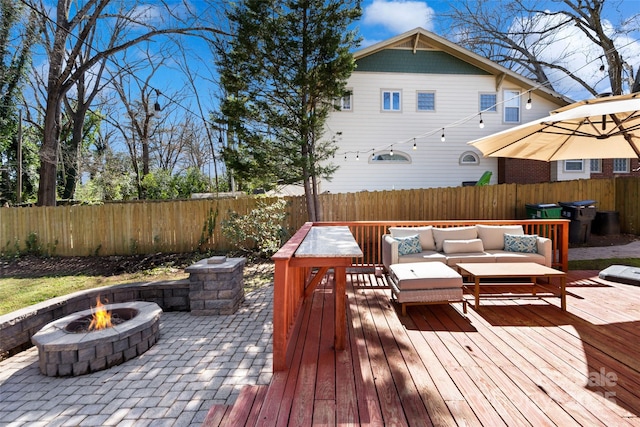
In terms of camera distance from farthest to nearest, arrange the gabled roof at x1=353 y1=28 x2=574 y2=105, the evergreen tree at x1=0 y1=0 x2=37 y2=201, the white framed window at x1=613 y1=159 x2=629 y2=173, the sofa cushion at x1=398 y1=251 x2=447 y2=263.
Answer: the white framed window at x1=613 y1=159 x2=629 y2=173 → the gabled roof at x1=353 y1=28 x2=574 y2=105 → the evergreen tree at x1=0 y1=0 x2=37 y2=201 → the sofa cushion at x1=398 y1=251 x2=447 y2=263

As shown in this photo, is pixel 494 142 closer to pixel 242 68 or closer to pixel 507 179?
pixel 242 68

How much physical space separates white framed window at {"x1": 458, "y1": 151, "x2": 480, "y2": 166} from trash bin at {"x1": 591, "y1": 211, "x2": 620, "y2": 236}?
3861mm

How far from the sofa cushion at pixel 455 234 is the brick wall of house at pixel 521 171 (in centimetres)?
727

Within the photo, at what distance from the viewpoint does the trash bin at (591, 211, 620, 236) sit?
801cm

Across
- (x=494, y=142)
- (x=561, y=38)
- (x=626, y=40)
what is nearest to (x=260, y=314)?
(x=494, y=142)

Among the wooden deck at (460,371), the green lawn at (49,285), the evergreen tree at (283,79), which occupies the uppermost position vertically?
the evergreen tree at (283,79)

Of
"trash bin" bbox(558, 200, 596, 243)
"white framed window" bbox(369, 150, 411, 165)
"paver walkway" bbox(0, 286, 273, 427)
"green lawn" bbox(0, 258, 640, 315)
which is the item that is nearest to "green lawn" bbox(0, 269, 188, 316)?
"green lawn" bbox(0, 258, 640, 315)

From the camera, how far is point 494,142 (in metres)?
4.62

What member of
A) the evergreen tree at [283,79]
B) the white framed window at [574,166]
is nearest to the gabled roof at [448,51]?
the white framed window at [574,166]

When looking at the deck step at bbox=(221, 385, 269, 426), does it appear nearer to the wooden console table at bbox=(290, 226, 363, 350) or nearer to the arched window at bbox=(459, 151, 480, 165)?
the wooden console table at bbox=(290, 226, 363, 350)

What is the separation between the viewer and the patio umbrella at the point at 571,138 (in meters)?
3.76

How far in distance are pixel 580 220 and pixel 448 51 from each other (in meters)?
6.87

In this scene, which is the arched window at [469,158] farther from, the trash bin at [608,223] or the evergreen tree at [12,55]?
the evergreen tree at [12,55]

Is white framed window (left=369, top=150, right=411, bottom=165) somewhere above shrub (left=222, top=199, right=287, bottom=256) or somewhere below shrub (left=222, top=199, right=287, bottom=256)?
above
